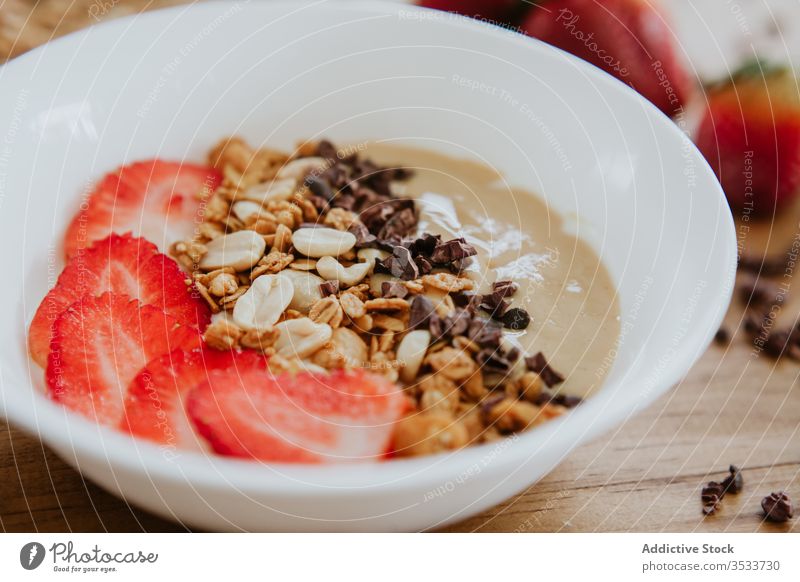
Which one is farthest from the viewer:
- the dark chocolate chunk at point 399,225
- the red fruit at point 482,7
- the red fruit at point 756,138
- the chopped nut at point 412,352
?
the red fruit at point 482,7

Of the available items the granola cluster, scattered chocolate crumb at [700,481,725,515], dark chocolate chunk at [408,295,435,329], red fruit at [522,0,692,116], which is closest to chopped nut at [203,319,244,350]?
the granola cluster

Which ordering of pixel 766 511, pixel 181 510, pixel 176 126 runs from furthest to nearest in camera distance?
pixel 176 126, pixel 766 511, pixel 181 510

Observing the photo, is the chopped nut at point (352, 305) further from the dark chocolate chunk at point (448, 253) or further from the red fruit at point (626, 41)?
the red fruit at point (626, 41)

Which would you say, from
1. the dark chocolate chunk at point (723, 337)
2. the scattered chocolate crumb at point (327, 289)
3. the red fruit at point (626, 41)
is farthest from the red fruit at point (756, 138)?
the scattered chocolate crumb at point (327, 289)

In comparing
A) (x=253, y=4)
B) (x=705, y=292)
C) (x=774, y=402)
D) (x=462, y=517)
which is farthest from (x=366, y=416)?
(x=253, y=4)
